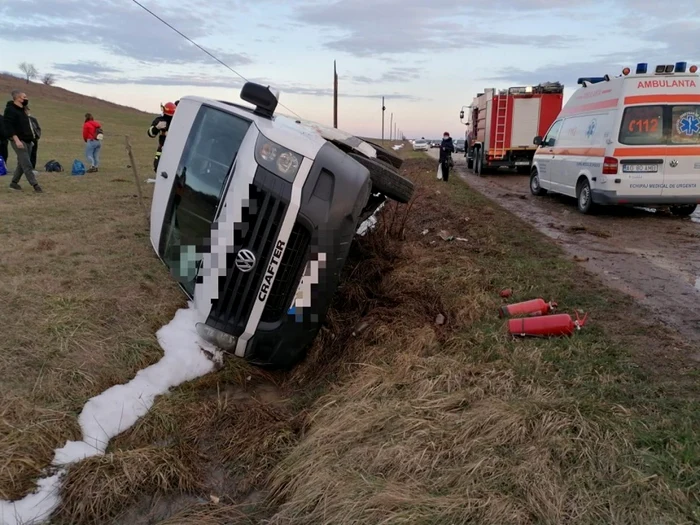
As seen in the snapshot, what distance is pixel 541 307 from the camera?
13.5 feet

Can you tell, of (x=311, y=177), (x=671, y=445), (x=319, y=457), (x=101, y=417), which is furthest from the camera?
(x=311, y=177)

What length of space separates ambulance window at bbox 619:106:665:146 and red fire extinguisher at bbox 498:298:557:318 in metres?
5.46

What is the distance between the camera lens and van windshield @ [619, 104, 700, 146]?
8.22 m

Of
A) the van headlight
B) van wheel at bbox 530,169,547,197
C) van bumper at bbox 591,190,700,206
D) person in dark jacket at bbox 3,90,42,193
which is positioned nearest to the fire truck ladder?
van wheel at bbox 530,169,547,197

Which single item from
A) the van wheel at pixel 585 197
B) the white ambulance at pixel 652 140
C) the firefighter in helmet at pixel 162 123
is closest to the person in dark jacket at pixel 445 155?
the van wheel at pixel 585 197

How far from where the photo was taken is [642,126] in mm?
8281

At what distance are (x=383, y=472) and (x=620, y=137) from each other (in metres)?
7.75

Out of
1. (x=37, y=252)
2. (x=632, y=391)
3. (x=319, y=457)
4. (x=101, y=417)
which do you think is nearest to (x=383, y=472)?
(x=319, y=457)

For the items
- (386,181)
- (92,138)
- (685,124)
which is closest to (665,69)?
(685,124)

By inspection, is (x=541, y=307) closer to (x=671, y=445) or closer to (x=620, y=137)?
(x=671, y=445)

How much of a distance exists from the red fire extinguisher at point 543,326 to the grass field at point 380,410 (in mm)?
129

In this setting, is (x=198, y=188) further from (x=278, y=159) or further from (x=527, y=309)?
(x=527, y=309)

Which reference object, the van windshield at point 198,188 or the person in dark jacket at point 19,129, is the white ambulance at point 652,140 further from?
the person in dark jacket at point 19,129

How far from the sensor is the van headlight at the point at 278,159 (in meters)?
3.51
